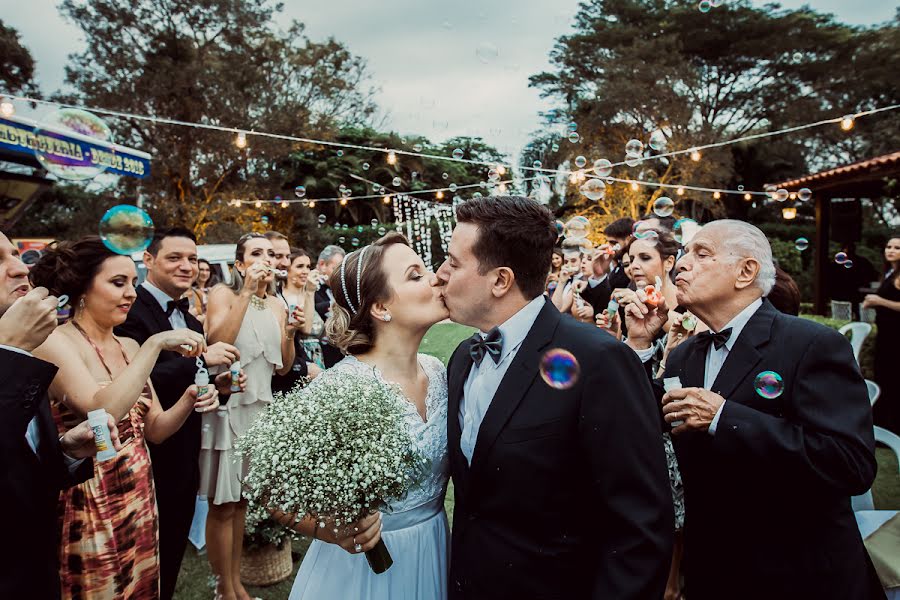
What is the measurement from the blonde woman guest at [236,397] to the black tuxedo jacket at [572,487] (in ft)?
7.93

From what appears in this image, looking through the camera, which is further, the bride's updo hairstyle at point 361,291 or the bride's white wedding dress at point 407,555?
the bride's updo hairstyle at point 361,291

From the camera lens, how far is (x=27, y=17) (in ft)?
53.2

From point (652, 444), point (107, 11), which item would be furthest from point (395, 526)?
point (107, 11)

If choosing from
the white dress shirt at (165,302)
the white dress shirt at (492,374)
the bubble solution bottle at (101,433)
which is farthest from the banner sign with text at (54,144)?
the white dress shirt at (492,374)

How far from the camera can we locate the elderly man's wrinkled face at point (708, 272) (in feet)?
7.17

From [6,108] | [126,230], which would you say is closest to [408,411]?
[126,230]

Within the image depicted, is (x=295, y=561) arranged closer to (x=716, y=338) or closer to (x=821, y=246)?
(x=716, y=338)

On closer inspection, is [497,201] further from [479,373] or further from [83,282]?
[83,282]

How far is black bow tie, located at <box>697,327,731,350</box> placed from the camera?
217cm

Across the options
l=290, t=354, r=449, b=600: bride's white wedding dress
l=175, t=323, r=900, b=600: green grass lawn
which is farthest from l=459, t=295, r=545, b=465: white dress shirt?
l=175, t=323, r=900, b=600: green grass lawn

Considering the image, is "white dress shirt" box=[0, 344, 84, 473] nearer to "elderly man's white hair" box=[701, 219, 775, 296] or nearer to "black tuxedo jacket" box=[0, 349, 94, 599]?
"black tuxedo jacket" box=[0, 349, 94, 599]

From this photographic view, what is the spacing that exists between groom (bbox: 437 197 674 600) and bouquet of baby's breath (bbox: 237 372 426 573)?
26cm

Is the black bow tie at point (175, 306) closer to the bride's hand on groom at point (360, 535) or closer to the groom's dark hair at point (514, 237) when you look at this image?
the bride's hand on groom at point (360, 535)

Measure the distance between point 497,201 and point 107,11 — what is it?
72.0ft
